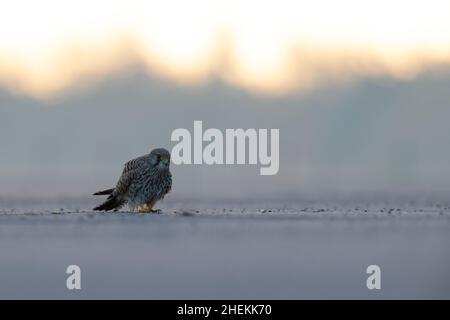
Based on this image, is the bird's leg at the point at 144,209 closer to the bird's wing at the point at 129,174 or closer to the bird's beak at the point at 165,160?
the bird's wing at the point at 129,174

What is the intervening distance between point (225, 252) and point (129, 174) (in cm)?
623

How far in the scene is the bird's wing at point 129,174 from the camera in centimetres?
2197

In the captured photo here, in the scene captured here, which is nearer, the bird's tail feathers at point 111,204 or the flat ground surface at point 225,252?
the flat ground surface at point 225,252

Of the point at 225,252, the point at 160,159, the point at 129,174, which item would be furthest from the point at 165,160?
the point at 225,252

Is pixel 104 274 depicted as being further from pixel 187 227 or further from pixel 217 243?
pixel 187 227

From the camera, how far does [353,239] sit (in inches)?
679

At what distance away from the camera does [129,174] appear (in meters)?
22.1

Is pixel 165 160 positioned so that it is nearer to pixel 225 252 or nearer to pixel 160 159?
pixel 160 159

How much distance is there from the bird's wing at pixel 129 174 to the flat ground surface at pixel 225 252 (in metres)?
0.67

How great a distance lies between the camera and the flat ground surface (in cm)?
1357

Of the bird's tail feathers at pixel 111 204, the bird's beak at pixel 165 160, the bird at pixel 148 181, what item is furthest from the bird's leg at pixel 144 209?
the bird's beak at pixel 165 160

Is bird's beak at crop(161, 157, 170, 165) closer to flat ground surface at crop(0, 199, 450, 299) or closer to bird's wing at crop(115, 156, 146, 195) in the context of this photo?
bird's wing at crop(115, 156, 146, 195)
